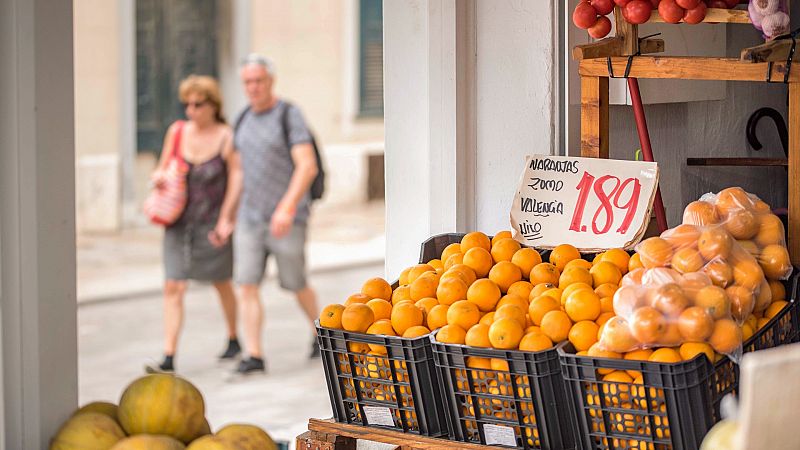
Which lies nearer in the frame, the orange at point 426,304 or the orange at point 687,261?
the orange at point 687,261

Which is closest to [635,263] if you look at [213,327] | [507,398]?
[507,398]

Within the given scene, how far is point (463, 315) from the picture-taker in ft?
7.97

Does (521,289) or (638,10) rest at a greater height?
(638,10)

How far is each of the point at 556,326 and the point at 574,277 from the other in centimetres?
23

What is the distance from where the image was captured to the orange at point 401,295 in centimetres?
265

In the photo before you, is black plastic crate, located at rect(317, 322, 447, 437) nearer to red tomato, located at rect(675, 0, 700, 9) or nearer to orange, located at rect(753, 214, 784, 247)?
orange, located at rect(753, 214, 784, 247)

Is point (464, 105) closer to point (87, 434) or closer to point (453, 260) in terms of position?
point (453, 260)

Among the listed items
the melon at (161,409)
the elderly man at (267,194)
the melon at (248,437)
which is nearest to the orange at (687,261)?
the melon at (248,437)

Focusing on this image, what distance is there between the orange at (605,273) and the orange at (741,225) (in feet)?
0.89

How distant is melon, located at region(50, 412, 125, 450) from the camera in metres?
2.18

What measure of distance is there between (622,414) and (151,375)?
948 millimetres

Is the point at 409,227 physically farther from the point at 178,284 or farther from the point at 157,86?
the point at 157,86

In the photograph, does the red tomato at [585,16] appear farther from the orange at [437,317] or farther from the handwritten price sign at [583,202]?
the orange at [437,317]

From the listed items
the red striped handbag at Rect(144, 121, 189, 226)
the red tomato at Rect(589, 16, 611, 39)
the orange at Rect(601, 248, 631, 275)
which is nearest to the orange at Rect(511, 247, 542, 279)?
the orange at Rect(601, 248, 631, 275)
